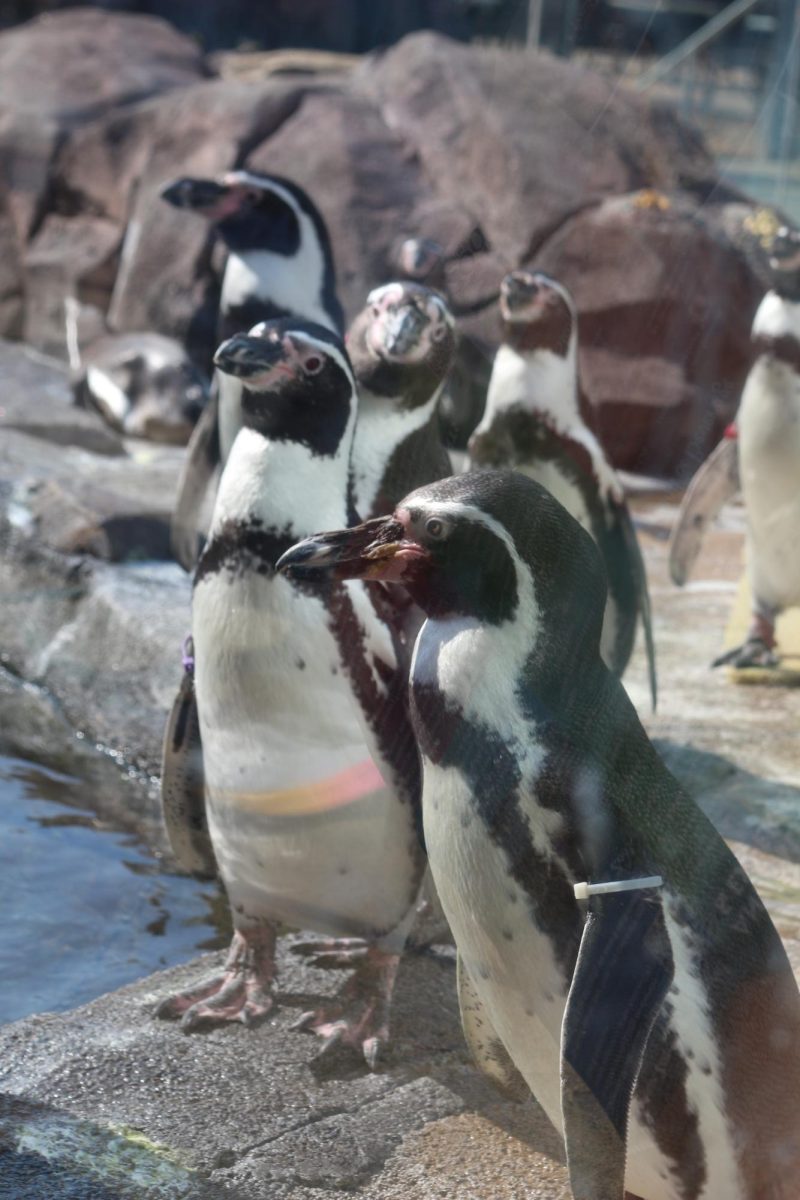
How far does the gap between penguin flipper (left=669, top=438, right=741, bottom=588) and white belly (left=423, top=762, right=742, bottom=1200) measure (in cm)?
310

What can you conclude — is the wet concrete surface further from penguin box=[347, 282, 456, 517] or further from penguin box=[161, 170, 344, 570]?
penguin box=[161, 170, 344, 570]

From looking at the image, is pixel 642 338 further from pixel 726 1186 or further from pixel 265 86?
pixel 726 1186

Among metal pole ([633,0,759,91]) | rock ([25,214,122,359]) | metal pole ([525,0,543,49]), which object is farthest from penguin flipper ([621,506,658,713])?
rock ([25,214,122,359])

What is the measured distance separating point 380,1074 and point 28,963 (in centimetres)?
89

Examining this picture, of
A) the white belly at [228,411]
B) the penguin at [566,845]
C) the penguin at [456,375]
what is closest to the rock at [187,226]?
the penguin at [456,375]

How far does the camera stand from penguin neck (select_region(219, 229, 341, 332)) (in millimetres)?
4035

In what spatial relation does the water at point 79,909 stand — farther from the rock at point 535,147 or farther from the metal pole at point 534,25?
the metal pole at point 534,25

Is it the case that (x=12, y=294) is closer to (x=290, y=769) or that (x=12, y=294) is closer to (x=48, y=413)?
(x=48, y=413)

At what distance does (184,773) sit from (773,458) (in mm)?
2438

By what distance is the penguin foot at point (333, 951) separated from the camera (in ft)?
8.65

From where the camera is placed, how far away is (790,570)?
4.47 m

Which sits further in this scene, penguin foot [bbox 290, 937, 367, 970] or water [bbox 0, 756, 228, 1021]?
water [bbox 0, 756, 228, 1021]

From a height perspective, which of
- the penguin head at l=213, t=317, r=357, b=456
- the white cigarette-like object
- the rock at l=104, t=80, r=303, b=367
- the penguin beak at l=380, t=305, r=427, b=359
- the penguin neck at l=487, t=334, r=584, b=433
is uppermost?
the penguin head at l=213, t=317, r=357, b=456

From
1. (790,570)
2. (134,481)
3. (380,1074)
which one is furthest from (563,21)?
(380,1074)
